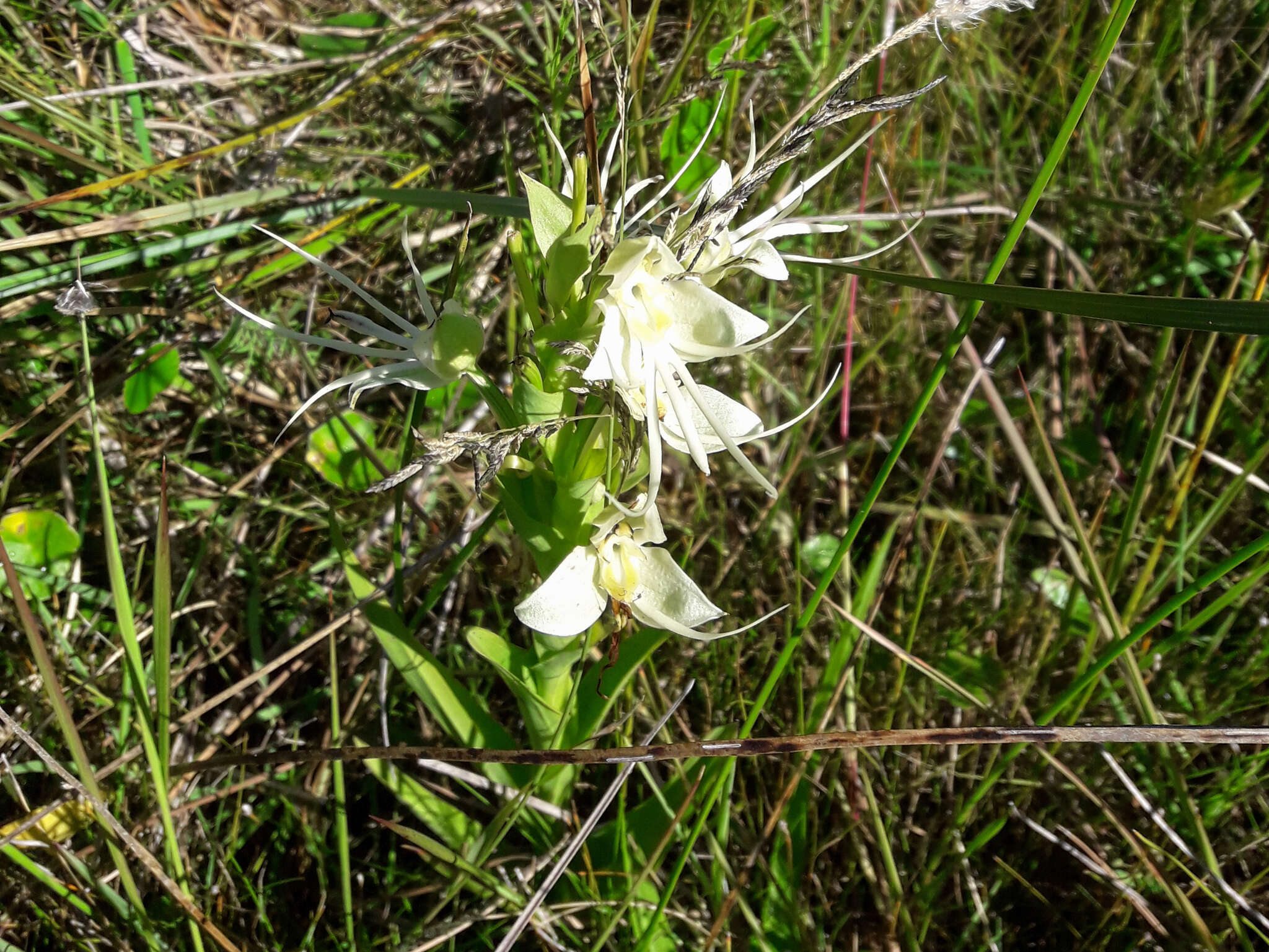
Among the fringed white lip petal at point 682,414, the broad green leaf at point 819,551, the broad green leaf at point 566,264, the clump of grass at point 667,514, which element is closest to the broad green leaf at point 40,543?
the clump of grass at point 667,514

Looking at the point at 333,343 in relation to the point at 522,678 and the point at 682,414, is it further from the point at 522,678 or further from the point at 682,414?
the point at 522,678

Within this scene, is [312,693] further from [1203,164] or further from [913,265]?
[1203,164]

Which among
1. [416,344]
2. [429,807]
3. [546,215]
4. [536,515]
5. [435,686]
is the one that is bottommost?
[429,807]

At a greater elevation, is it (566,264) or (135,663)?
(566,264)

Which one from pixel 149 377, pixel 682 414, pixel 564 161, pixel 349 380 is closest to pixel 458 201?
pixel 564 161

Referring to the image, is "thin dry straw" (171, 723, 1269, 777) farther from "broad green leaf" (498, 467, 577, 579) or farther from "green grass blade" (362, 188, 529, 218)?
"green grass blade" (362, 188, 529, 218)

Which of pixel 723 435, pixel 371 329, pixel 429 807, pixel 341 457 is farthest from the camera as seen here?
pixel 341 457
